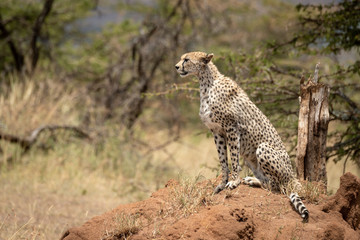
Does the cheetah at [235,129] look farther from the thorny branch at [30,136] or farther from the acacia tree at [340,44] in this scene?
the thorny branch at [30,136]

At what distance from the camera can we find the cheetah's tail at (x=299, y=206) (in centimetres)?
421

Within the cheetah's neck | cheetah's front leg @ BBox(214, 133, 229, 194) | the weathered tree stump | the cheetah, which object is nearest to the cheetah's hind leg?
the cheetah

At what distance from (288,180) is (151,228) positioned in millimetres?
1676

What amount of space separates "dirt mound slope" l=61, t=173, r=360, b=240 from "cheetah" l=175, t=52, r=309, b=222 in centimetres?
25

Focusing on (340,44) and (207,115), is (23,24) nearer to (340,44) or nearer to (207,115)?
(340,44)

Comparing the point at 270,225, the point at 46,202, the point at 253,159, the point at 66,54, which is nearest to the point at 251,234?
the point at 270,225

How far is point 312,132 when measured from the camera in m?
5.30

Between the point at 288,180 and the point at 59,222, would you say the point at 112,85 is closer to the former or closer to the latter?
the point at 59,222

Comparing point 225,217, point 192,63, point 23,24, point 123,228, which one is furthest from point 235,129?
point 23,24

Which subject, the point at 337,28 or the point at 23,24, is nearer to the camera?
the point at 337,28

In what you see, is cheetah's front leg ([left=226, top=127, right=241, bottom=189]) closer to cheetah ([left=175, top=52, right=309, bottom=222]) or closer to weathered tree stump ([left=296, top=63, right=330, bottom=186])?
cheetah ([left=175, top=52, right=309, bottom=222])

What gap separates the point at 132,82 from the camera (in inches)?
483

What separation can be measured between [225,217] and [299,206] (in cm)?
79

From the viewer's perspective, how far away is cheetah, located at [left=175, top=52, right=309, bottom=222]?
484cm
